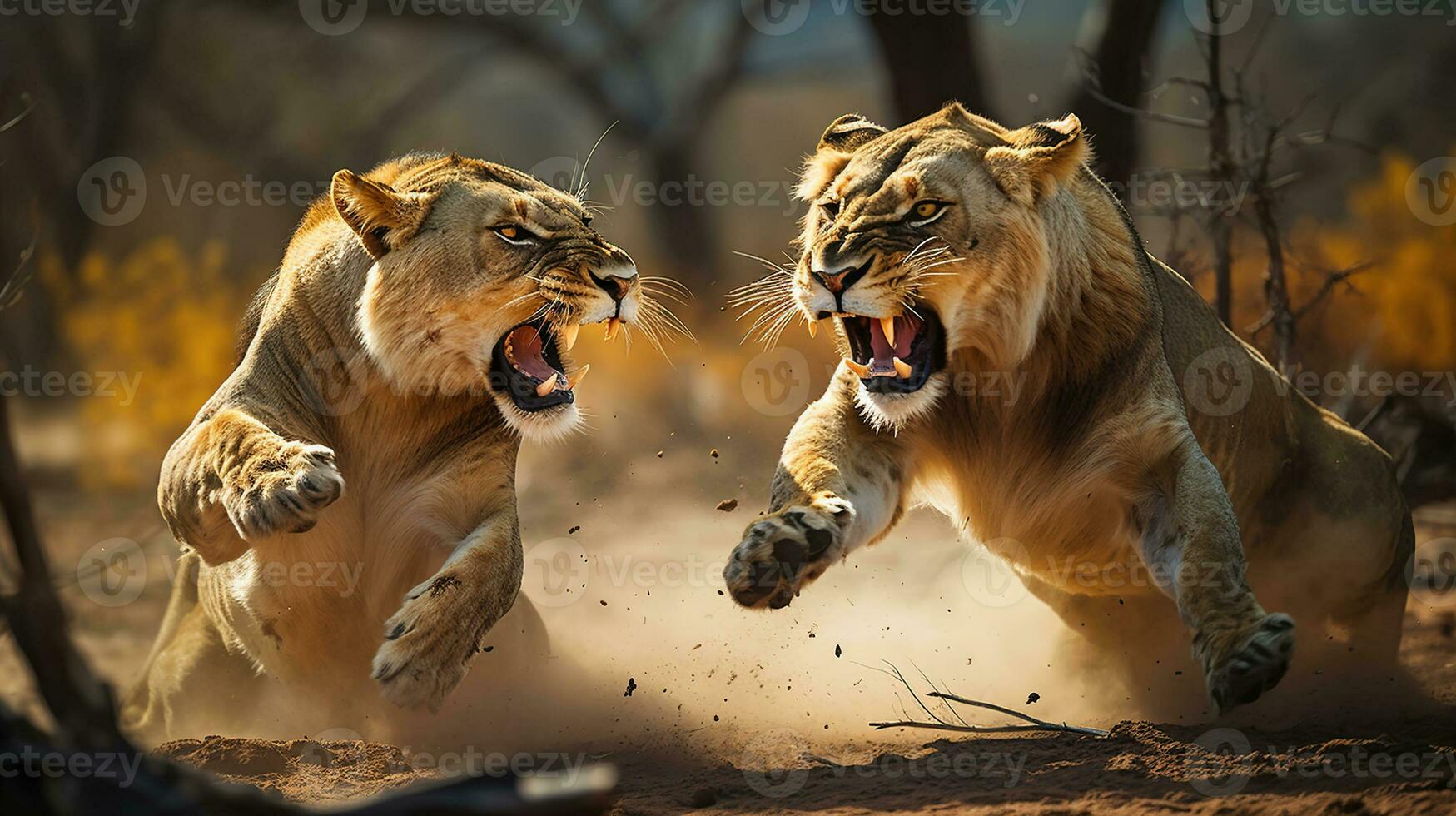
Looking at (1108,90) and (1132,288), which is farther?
(1108,90)

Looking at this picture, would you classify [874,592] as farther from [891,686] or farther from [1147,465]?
[1147,465]

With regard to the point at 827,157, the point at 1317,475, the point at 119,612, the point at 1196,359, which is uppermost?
the point at 827,157

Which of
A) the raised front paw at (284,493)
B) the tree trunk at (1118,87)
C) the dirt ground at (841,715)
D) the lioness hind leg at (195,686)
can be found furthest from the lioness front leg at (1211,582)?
the tree trunk at (1118,87)

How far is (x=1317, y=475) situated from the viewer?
19.1ft

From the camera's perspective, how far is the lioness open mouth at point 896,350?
4703mm

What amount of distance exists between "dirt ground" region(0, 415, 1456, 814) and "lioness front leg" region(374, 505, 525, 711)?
1.49ft

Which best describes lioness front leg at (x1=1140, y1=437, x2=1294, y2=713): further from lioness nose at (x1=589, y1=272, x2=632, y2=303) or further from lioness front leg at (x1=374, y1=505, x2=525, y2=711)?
lioness front leg at (x1=374, y1=505, x2=525, y2=711)

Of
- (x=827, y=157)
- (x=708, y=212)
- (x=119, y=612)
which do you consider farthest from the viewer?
(x=708, y=212)

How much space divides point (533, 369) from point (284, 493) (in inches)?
49.5

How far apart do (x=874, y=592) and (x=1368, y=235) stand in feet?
24.8

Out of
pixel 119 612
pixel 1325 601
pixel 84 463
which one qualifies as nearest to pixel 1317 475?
pixel 1325 601

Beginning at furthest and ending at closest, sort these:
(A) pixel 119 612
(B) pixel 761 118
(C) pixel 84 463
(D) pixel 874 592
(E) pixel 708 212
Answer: (B) pixel 761 118 → (E) pixel 708 212 → (C) pixel 84 463 → (A) pixel 119 612 → (D) pixel 874 592

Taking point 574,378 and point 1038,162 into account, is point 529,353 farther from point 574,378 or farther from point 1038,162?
point 1038,162

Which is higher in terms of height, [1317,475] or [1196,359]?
[1196,359]
